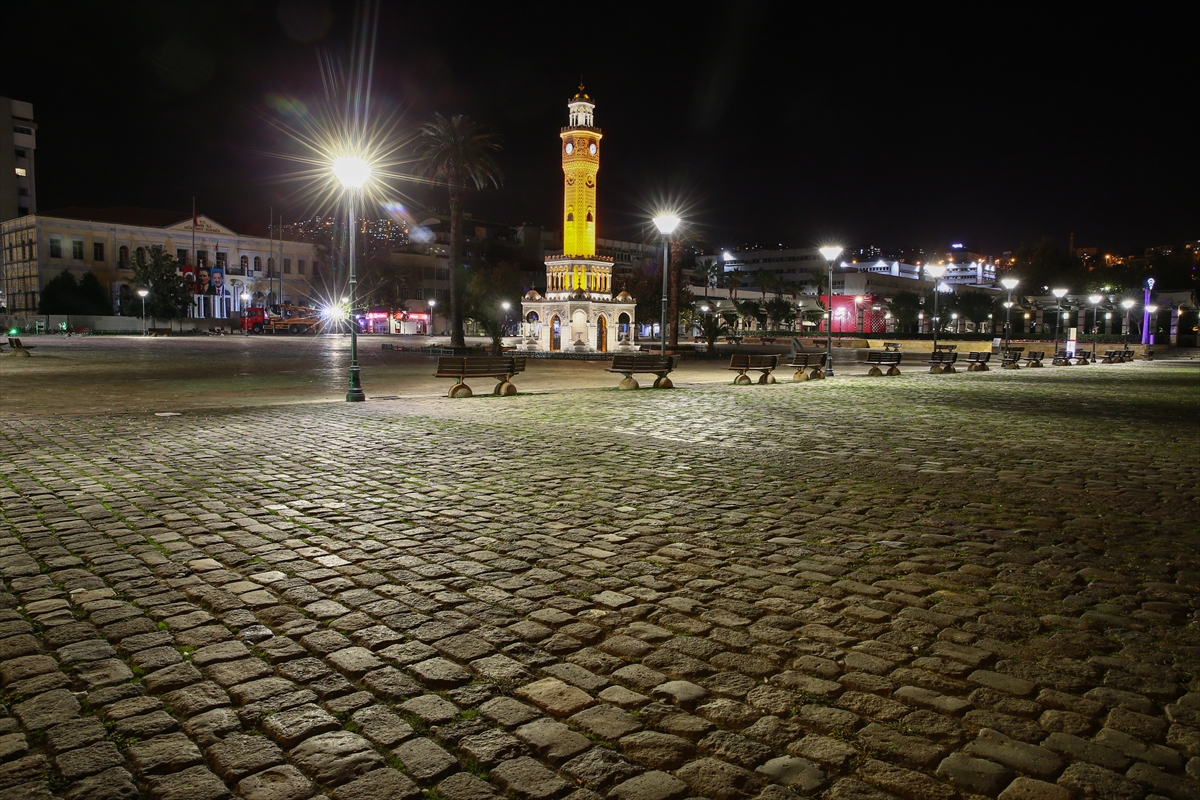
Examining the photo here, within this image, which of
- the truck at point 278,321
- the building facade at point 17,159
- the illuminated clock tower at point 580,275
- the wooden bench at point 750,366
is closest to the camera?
the wooden bench at point 750,366

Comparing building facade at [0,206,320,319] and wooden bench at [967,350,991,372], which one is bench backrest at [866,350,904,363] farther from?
building facade at [0,206,320,319]

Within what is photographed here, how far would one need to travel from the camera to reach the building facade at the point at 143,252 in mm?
80062

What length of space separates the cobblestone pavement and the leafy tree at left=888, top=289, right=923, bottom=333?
83509mm

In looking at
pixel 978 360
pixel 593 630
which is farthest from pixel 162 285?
pixel 593 630

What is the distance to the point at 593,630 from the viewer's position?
427 centimetres

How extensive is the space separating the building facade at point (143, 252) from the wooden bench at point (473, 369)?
6364 centimetres

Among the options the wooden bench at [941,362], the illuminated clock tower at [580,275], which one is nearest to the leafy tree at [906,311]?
the illuminated clock tower at [580,275]

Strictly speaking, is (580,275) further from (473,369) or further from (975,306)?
(975,306)

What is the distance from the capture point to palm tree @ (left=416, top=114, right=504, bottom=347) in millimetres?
46438

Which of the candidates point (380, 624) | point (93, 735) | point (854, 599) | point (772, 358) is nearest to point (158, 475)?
point (380, 624)

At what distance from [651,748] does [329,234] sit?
96.5 metres

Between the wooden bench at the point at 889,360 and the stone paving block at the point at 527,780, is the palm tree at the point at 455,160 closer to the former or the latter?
the wooden bench at the point at 889,360

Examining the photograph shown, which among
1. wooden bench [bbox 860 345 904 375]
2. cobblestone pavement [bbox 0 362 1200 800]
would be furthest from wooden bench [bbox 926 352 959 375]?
cobblestone pavement [bbox 0 362 1200 800]

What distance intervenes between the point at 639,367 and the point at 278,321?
71.3 meters
